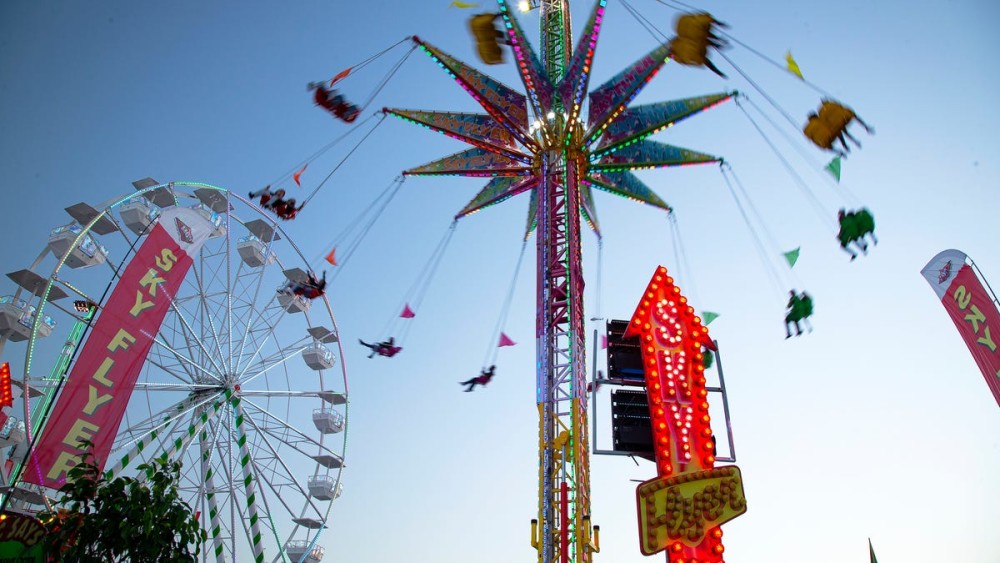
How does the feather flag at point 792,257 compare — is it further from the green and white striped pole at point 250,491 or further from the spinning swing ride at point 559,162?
the green and white striped pole at point 250,491

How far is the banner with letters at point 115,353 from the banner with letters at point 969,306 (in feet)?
63.4

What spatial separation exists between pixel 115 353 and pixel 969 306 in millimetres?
20605

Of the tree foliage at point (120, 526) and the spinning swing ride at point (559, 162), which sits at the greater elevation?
the spinning swing ride at point (559, 162)

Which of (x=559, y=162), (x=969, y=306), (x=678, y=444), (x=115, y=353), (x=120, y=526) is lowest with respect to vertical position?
(x=120, y=526)

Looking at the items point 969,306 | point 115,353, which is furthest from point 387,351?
point 969,306

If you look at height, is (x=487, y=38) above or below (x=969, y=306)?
above

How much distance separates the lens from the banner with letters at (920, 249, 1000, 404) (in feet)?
47.5

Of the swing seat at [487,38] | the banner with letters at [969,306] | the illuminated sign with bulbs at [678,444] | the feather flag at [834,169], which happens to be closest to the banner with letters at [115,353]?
the swing seat at [487,38]

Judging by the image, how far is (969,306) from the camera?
15328mm

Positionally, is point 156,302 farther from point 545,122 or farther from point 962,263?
point 962,263

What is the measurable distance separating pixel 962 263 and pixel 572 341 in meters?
9.07

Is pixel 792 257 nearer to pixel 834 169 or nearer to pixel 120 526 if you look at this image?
pixel 834 169

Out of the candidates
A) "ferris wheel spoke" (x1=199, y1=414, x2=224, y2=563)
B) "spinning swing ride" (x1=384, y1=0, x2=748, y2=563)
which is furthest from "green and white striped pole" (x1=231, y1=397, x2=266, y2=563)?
"spinning swing ride" (x1=384, y1=0, x2=748, y2=563)

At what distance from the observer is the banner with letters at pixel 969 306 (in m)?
14.5
